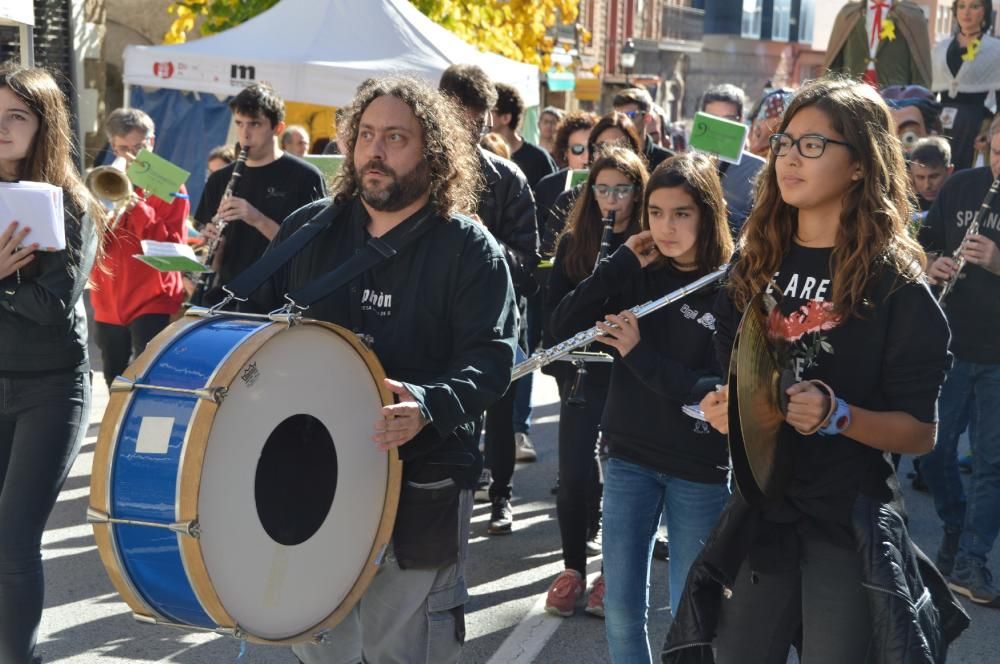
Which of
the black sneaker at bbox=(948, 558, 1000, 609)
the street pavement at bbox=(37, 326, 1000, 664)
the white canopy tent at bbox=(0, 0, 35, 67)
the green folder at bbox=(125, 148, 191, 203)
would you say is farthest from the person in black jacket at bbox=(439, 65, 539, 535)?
the white canopy tent at bbox=(0, 0, 35, 67)

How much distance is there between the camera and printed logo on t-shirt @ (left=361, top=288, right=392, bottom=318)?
3.36 metres

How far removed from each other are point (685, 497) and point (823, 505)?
1.01m

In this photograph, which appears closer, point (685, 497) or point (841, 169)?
point (841, 169)

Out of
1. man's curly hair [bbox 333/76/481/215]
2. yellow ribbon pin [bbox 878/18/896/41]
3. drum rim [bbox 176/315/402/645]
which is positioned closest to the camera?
drum rim [bbox 176/315/402/645]

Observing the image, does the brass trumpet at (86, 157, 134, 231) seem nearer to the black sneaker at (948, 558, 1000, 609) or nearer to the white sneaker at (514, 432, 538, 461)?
the white sneaker at (514, 432, 538, 461)

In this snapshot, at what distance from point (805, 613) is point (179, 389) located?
1500 mm

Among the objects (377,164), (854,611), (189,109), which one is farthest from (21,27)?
(854,611)

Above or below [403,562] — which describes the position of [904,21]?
above

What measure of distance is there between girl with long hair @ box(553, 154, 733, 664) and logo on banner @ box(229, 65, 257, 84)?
23.4ft

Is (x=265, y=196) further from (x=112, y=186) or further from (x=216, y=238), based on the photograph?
(x=112, y=186)

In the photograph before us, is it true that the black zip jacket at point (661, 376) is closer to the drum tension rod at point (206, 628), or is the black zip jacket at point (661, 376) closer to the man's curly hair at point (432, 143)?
the man's curly hair at point (432, 143)

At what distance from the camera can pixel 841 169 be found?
9.48 feet

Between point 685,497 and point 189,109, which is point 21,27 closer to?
point 189,109

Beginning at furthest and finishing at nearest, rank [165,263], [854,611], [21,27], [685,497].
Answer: [21,27] < [165,263] < [685,497] < [854,611]
